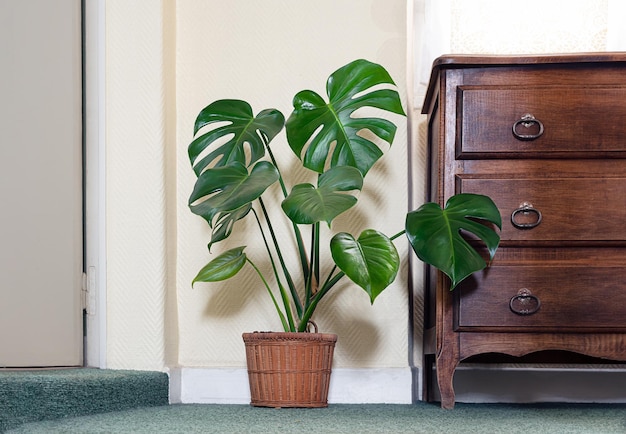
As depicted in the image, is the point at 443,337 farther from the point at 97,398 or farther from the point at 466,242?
the point at 97,398

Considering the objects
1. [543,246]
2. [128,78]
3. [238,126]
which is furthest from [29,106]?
[543,246]

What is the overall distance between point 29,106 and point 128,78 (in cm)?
30

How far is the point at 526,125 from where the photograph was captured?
82.7 inches

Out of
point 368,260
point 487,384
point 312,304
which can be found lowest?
point 487,384

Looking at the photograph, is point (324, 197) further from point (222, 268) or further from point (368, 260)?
point (222, 268)

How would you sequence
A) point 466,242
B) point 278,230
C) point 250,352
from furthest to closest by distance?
point 278,230, point 250,352, point 466,242

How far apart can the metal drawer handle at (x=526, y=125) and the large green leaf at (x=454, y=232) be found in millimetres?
211

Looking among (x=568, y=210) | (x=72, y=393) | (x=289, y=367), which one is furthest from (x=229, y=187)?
(x=568, y=210)

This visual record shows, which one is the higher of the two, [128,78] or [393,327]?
[128,78]

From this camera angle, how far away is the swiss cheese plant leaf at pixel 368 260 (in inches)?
78.5

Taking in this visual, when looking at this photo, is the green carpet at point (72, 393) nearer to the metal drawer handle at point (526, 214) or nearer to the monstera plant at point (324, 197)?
the monstera plant at point (324, 197)

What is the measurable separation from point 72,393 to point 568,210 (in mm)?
1285

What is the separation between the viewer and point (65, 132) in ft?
8.23

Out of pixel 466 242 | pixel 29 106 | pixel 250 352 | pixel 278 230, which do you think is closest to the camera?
pixel 466 242
